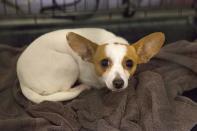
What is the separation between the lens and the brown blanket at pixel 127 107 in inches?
55.7

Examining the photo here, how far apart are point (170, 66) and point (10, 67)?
71cm

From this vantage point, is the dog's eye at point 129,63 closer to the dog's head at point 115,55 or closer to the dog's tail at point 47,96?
the dog's head at point 115,55

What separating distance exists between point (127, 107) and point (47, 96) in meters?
0.30

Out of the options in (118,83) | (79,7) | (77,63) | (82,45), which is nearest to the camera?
(118,83)

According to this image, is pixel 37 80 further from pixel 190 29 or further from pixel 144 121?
pixel 190 29

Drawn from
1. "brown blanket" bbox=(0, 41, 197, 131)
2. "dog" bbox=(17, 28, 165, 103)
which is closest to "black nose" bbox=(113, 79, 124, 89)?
"dog" bbox=(17, 28, 165, 103)

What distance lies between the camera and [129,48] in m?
1.47

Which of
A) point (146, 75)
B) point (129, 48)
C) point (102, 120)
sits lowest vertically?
point (102, 120)

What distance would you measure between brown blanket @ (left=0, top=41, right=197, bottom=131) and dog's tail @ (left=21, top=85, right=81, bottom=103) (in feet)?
0.07

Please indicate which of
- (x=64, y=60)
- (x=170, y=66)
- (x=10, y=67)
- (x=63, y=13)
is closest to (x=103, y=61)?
(x=64, y=60)

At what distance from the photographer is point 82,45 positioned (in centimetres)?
149

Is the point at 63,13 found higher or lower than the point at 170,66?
higher

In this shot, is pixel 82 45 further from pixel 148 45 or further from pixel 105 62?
pixel 148 45

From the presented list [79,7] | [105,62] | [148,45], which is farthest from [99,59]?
A: [79,7]
